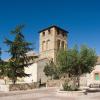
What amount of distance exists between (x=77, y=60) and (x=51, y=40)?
29890 mm

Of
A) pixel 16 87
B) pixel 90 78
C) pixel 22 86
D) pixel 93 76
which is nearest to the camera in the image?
pixel 16 87

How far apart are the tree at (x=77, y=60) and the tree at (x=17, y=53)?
19.5ft

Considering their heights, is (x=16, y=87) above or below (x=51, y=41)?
below

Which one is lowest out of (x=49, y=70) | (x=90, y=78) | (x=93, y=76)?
(x=90, y=78)

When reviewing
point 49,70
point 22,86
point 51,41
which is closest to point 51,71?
point 49,70

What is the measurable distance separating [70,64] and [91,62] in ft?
8.70

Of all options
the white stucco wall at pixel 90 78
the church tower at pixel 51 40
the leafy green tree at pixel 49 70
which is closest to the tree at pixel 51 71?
the leafy green tree at pixel 49 70

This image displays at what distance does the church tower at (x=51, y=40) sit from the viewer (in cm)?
5600

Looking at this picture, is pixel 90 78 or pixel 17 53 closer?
pixel 17 53

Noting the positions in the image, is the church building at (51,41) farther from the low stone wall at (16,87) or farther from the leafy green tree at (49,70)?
the low stone wall at (16,87)

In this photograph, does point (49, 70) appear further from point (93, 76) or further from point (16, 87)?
point (16, 87)

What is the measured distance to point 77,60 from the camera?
26.9 metres

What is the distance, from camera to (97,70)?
41.6 meters

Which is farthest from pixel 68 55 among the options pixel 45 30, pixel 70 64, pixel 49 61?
pixel 45 30
